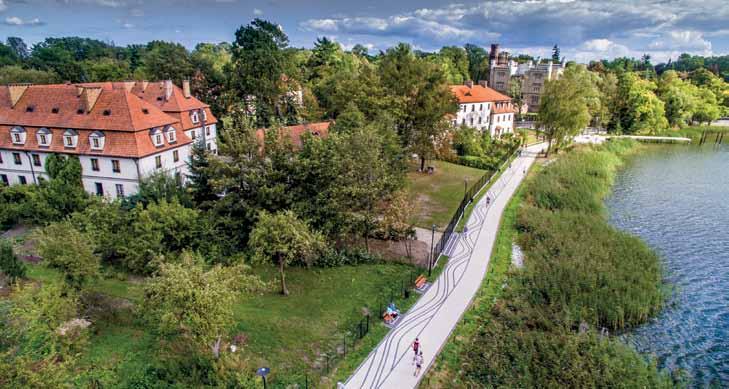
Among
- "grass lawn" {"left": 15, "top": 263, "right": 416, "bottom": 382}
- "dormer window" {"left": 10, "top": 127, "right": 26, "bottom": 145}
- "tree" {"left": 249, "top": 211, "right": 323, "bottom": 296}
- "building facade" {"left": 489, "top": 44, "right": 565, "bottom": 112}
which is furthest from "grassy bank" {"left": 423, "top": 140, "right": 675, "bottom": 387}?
"building facade" {"left": 489, "top": 44, "right": 565, "bottom": 112}

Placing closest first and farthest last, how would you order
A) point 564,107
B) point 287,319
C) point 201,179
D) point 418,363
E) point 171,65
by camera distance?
point 418,363, point 287,319, point 201,179, point 171,65, point 564,107

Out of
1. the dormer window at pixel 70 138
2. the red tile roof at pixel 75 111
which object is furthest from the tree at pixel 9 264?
the dormer window at pixel 70 138

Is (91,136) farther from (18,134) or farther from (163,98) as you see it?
(163,98)

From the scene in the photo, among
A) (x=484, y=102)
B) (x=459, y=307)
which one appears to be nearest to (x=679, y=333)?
(x=459, y=307)

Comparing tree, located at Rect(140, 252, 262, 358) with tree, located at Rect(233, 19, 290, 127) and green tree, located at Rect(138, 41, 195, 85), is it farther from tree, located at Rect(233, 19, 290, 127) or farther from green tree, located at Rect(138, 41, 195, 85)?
green tree, located at Rect(138, 41, 195, 85)

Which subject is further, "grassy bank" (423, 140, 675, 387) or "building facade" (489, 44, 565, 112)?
"building facade" (489, 44, 565, 112)

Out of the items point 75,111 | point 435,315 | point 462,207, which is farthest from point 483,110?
point 75,111
